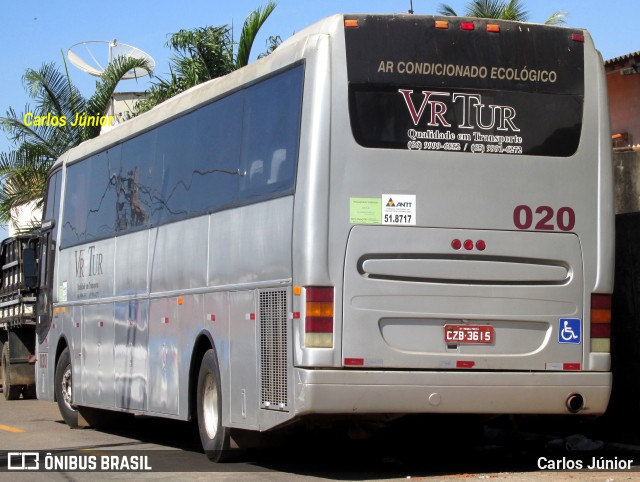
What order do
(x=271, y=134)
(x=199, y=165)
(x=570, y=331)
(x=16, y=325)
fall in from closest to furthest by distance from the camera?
1. (x=570, y=331)
2. (x=271, y=134)
3. (x=199, y=165)
4. (x=16, y=325)

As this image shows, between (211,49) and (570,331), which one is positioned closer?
(570,331)

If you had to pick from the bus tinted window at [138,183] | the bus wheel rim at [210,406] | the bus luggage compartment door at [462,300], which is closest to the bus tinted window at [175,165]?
the bus tinted window at [138,183]

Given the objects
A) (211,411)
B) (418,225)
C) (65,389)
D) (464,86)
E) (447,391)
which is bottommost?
(65,389)

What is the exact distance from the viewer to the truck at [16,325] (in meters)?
22.8

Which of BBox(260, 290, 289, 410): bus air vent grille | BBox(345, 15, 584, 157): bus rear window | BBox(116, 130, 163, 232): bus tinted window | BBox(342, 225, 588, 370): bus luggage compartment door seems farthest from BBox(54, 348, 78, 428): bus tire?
BBox(345, 15, 584, 157): bus rear window

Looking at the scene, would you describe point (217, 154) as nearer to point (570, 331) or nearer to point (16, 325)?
point (570, 331)

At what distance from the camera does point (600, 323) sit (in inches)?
402

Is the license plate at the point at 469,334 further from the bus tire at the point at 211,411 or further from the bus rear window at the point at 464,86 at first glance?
the bus tire at the point at 211,411

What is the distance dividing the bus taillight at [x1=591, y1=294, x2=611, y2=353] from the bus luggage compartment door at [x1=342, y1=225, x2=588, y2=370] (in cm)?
13

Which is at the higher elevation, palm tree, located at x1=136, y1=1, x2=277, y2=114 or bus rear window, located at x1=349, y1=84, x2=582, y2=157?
palm tree, located at x1=136, y1=1, x2=277, y2=114

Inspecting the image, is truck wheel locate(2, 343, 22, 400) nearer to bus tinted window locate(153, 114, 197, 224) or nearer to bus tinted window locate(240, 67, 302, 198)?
bus tinted window locate(153, 114, 197, 224)

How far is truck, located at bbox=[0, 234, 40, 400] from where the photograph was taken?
22766 millimetres

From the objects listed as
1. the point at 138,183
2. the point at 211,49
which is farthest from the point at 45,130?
the point at 138,183

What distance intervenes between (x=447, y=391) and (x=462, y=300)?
0.76m
